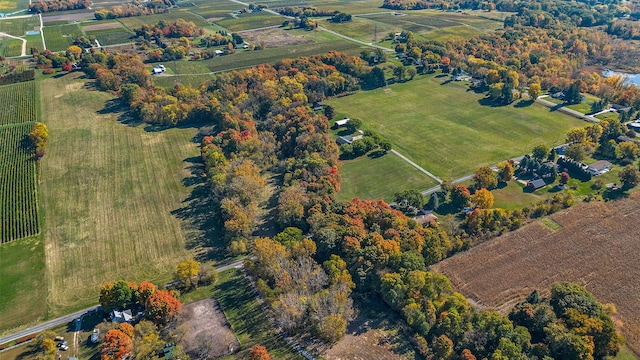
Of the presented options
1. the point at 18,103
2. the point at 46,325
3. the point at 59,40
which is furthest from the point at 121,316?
the point at 59,40

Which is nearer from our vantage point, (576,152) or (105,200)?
(105,200)

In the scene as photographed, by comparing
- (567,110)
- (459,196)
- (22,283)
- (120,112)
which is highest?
(567,110)

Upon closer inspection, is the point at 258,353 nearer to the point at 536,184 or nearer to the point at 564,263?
the point at 564,263

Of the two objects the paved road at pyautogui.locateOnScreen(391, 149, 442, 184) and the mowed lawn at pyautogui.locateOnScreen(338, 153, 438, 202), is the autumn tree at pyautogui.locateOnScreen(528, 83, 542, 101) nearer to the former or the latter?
the paved road at pyautogui.locateOnScreen(391, 149, 442, 184)

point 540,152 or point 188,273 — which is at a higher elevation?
point 540,152

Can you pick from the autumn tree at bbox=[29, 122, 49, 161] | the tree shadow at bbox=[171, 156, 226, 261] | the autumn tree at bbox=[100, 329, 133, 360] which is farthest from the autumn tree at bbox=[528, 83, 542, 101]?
the autumn tree at bbox=[29, 122, 49, 161]

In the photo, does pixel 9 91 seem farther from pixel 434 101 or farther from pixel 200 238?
pixel 434 101
